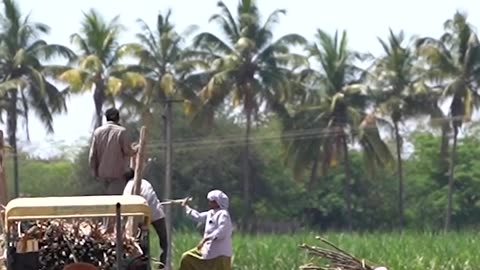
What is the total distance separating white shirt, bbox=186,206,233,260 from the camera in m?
15.9

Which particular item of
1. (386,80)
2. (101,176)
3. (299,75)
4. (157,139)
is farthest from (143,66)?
(101,176)

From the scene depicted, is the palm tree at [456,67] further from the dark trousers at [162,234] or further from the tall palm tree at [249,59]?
the dark trousers at [162,234]

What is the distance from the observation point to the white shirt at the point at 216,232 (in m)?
15.9

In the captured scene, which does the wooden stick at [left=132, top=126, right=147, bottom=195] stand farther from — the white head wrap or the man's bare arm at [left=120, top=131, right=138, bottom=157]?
the white head wrap

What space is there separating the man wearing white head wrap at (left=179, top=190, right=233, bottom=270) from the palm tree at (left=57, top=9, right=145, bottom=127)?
45.5m

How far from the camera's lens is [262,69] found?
66625 millimetres

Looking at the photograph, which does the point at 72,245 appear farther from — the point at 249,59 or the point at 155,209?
the point at 249,59

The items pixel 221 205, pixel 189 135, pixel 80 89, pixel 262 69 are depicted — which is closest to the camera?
pixel 221 205

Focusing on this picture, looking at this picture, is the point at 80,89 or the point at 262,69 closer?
the point at 80,89

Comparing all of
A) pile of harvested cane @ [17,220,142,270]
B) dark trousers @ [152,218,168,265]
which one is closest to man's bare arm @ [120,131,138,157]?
dark trousers @ [152,218,168,265]

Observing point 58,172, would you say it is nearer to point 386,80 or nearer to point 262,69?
point 262,69

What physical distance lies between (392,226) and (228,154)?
8.51m

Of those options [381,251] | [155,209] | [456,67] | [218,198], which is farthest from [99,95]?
[218,198]

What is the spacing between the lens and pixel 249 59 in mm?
66812
